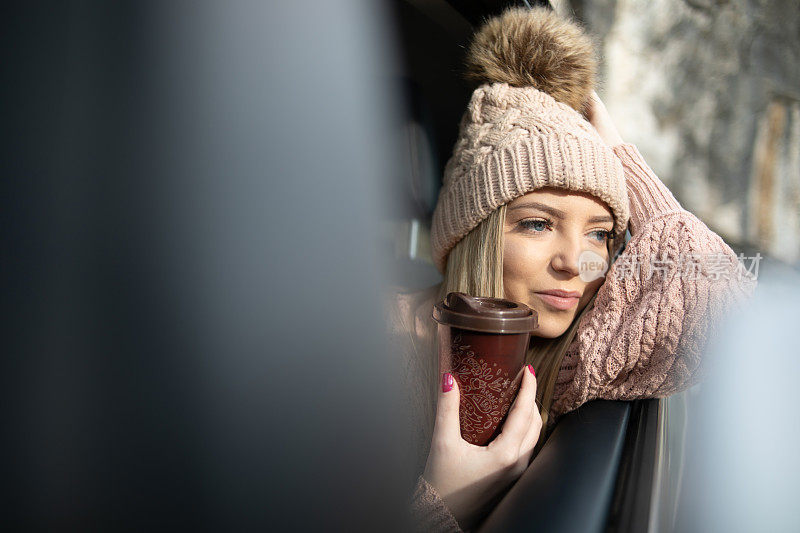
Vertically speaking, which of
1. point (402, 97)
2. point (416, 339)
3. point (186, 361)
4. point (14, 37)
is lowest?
point (416, 339)

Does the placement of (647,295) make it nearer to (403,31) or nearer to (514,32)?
(514,32)

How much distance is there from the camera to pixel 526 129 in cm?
94

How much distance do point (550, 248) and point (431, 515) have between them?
507mm

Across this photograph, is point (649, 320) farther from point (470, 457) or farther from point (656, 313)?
point (470, 457)

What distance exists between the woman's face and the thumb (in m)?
0.29

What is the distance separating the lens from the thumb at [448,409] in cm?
71

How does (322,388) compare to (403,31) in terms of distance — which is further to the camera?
(403,31)

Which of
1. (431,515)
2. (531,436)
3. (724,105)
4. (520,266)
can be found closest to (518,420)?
(531,436)

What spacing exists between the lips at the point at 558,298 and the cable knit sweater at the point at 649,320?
0.04m

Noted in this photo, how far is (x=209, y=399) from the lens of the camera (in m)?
0.51

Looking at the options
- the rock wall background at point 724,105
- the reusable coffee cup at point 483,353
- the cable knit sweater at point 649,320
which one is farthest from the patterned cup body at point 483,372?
the rock wall background at point 724,105

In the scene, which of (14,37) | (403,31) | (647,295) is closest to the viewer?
(14,37)

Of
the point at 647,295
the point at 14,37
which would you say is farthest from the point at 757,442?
the point at 14,37

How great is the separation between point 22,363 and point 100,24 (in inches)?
11.5
